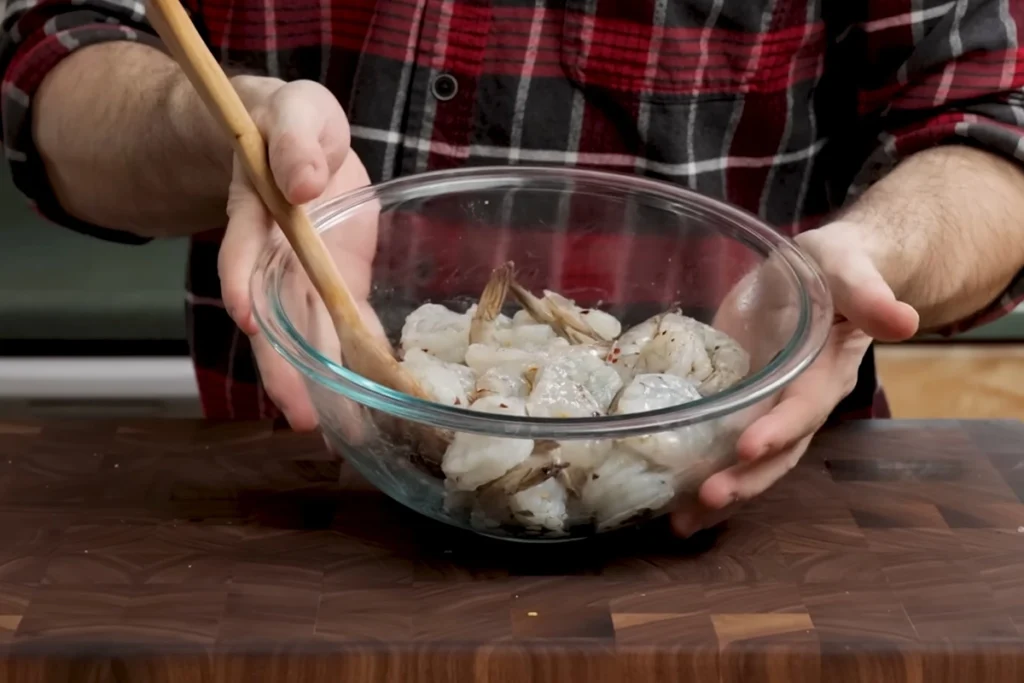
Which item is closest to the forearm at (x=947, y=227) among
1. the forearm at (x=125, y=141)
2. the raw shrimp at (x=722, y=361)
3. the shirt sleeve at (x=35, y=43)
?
the raw shrimp at (x=722, y=361)

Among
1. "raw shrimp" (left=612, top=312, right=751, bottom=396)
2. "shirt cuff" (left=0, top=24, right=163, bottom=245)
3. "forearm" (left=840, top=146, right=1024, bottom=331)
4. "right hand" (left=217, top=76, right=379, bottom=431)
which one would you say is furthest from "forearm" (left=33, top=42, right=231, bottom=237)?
"forearm" (left=840, top=146, right=1024, bottom=331)

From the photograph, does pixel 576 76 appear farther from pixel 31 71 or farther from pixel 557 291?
pixel 31 71

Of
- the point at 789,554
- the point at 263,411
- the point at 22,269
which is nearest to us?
the point at 789,554

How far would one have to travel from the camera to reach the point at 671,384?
53cm

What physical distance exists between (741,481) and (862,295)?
0.35ft

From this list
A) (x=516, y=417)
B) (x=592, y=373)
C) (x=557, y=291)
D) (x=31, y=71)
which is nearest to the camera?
(x=516, y=417)

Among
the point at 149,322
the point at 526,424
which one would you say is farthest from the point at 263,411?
the point at 526,424

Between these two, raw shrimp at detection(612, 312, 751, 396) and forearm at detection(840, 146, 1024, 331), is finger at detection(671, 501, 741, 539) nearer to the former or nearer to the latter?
raw shrimp at detection(612, 312, 751, 396)

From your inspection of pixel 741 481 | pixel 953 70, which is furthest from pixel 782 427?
pixel 953 70

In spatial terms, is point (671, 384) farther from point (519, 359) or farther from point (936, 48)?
point (936, 48)

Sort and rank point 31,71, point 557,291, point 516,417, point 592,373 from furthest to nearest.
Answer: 1. point 31,71
2. point 557,291
3. point 592,373
4. point 516,417

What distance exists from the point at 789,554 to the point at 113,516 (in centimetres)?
35

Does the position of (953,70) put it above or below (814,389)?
above

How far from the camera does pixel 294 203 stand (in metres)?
0.53
